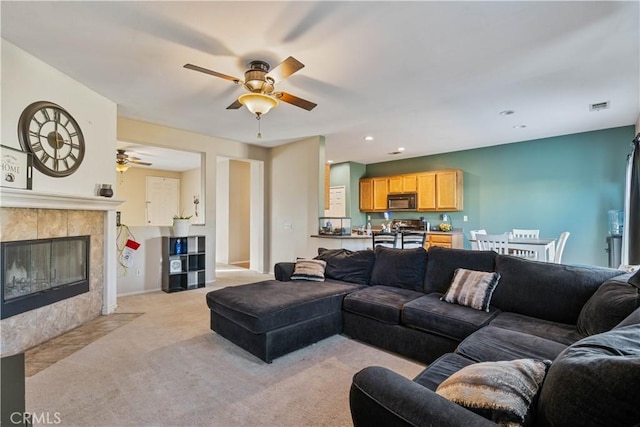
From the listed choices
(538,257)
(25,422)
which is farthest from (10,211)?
(538,257)

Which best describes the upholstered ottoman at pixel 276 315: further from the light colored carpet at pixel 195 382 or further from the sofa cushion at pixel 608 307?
the sofa cushion at pixel 608 307

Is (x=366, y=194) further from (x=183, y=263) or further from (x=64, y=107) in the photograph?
(x=64, y=107)

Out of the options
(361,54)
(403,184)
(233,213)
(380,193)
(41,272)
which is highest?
(361,54)

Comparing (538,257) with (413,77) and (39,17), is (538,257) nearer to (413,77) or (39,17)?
(413,77)

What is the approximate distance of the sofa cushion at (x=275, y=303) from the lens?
2535 millimetres

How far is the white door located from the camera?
893 cm

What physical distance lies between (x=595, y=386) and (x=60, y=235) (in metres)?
4.18

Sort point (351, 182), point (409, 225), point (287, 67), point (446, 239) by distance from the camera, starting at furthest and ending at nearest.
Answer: point (351, 182) < point (409, 225) < point (446, 239) < point (287, 67)

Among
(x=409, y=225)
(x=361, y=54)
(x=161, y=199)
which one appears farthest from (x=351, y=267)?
(x=161, y=199)

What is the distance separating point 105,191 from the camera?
368 cm

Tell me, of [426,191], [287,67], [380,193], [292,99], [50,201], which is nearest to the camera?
[287,67]

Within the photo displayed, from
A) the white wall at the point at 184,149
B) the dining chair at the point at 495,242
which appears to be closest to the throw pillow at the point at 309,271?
the dining chair at the point at 495,242

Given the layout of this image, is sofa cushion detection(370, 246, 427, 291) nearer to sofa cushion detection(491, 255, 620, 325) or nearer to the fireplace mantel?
sofa cushion detection(491, 255, 620, 325)

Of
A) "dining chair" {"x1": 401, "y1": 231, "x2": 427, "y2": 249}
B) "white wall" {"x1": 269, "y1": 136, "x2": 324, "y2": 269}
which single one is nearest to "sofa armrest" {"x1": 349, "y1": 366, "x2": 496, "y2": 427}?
"dining chair" {"x1": 401, "y1": 231, "x2": 427, "y2": 249}
